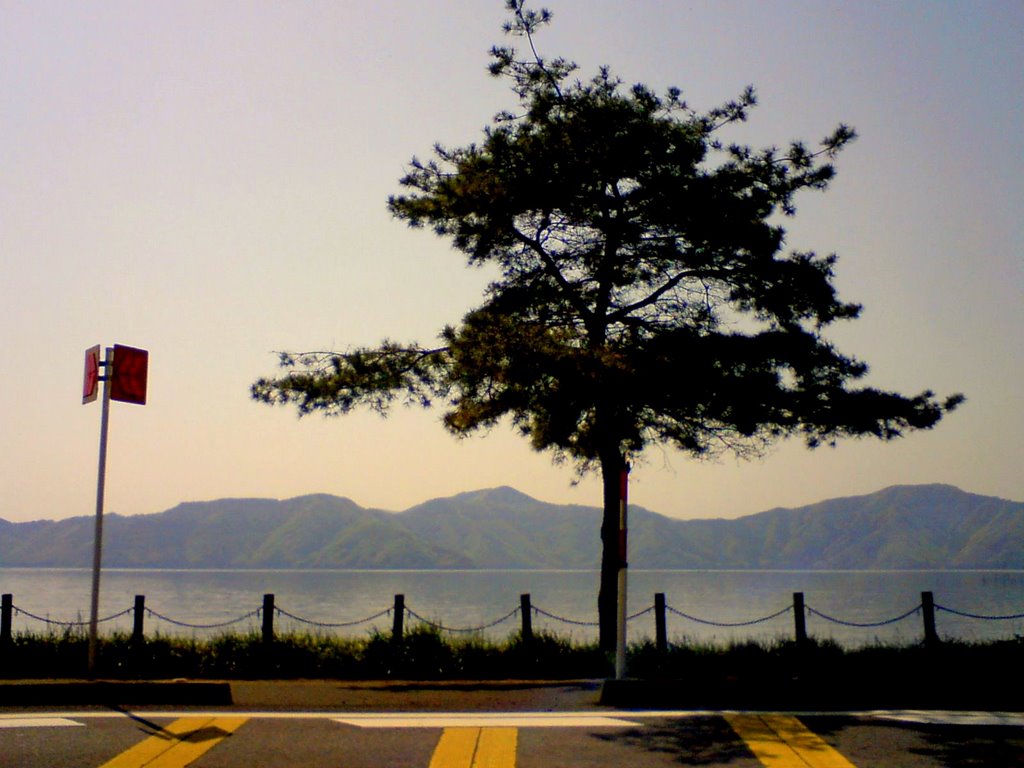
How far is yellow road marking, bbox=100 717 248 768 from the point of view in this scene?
291 inches

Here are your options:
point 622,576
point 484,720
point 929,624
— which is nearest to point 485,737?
point 484,720

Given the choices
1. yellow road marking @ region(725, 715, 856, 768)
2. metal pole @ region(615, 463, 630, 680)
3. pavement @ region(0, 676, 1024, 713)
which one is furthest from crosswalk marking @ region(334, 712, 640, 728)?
metal pole @ region(615, 463, 630, 680)

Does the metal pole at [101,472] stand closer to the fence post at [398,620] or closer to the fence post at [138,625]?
the fence post at [138,625]

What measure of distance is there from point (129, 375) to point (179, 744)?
4.92 m

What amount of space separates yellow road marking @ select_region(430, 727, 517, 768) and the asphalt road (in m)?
0.01

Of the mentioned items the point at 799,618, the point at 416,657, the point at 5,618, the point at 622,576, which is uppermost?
the point at 622,576

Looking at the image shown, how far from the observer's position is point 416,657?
49.6 feet

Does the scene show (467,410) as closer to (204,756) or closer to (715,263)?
(715,263)

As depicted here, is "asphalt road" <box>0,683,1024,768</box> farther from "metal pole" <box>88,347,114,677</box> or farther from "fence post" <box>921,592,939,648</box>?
"fence post" <box>921,592,939,648</box>

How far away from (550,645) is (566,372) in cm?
413

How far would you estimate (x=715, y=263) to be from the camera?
725 inches

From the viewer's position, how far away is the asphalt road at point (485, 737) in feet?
24.4

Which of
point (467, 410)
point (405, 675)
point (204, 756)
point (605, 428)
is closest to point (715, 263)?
point (605, 428)

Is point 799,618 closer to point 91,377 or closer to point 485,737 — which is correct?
point 485,737
